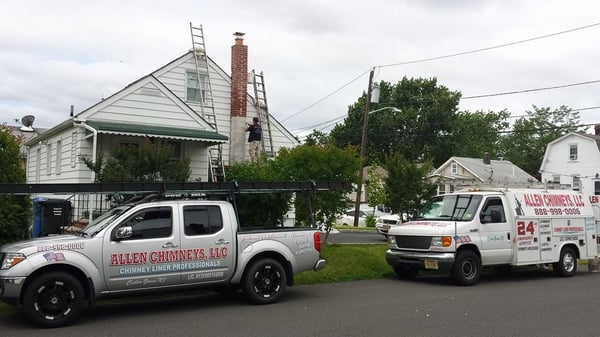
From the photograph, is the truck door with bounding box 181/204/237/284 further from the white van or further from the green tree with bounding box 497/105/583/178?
the green tree with bounding box 497/105/583/178

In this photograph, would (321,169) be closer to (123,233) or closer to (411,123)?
(123,233)

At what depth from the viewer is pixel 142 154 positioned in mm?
12234

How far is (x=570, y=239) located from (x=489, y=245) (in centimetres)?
317

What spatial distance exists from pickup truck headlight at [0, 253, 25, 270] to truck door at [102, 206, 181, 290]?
1.11 m

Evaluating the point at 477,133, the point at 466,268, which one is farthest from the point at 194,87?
the point at 477,133

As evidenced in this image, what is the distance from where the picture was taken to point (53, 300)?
785 cm

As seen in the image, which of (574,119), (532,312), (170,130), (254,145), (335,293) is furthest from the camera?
(574,119)

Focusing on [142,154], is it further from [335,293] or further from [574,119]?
[574,119]

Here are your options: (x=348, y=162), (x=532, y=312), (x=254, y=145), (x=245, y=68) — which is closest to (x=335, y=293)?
(x=532, y=312)

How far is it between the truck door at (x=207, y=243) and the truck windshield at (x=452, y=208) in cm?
568

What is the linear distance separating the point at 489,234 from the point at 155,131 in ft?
31.5

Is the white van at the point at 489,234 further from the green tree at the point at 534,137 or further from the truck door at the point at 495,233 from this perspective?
the green tree at the point at 534,137

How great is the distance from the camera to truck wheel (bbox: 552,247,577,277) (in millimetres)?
14258

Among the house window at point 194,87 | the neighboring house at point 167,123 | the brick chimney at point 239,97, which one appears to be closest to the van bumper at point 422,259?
the neighboring house at point 167,123
